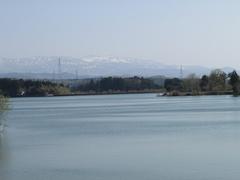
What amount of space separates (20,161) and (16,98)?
524 feet

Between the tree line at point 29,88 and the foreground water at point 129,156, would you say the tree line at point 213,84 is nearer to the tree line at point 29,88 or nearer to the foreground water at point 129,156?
the tree line at point 29,88

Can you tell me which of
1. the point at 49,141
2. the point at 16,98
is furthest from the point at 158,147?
the point at 16,98

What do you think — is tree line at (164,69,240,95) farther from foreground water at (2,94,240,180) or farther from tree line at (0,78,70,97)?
foreground water at (2,94,240,180)

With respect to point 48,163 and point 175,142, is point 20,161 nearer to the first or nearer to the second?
point 48,163

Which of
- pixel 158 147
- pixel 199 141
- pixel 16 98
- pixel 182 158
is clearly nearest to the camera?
pixel 182 158

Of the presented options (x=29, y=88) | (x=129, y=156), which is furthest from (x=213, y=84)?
(x=129, y=156)

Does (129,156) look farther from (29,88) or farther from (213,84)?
(29,88)

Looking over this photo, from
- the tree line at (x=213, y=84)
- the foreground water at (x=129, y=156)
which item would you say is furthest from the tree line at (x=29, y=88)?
the foreground water at (x=129, y=156)

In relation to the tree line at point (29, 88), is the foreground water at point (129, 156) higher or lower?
lower

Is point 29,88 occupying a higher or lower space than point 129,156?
higher

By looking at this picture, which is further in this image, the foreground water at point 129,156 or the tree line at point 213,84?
the tree line at point 213,84

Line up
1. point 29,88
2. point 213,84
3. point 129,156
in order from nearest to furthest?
point 129,156 → point 213,84 → point 29,88

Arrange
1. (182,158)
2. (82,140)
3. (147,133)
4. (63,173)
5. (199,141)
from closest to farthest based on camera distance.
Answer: (63,173) → (182,158) → (199,141) → (82,140) → (147,133)

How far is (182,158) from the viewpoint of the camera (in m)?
24.8
